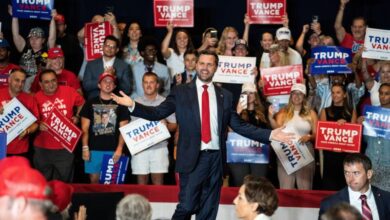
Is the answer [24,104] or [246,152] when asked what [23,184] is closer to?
[24,104]

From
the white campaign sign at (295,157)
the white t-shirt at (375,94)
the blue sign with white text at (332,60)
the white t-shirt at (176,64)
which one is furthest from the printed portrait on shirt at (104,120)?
the white t-shirt at (375,94)

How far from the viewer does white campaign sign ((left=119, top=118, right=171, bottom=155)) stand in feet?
27.3

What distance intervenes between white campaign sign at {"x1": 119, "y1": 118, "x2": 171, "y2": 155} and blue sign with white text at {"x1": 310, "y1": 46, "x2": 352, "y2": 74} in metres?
2.00

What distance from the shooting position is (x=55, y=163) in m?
8.35

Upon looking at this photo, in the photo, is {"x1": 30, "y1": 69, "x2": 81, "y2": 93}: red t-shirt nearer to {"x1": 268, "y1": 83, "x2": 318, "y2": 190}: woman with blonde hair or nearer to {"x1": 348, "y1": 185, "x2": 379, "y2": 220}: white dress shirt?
{"x1": 268, "y1": 83, "x2": 318, "y2": 190}: woman with blonde hair

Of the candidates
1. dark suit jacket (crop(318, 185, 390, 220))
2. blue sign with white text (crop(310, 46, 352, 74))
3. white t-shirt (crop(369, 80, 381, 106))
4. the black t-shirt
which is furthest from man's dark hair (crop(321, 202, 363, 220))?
blue sign with white text (crop(310, 46, 352, 74))

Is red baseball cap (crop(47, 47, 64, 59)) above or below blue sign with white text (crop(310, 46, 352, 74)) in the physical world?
above

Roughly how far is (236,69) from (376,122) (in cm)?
171

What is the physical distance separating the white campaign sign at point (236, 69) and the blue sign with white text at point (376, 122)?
1.44 metres

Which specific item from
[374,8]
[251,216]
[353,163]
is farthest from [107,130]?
[374,8]

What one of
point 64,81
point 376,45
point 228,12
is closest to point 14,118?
point 64,81

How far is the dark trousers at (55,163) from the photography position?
8297 mm

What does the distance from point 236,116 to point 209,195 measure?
2.27 ft

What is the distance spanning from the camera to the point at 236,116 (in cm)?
678
